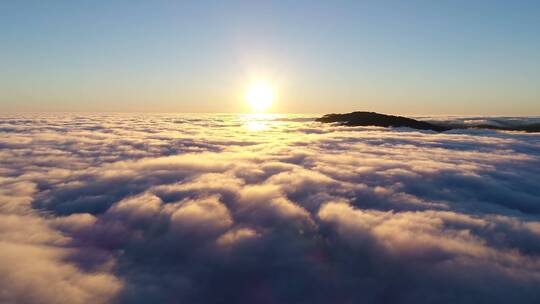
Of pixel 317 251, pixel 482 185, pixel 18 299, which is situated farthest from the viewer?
pixel 482 185

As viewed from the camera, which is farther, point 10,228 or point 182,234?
point 10,228

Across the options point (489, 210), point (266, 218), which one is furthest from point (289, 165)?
point (489, 210)

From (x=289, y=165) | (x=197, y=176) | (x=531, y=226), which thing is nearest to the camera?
(x=531, y=226)

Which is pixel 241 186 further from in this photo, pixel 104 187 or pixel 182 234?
pixel 104 187

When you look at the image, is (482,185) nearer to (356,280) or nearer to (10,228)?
(356,280)

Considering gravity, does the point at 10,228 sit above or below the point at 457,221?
below

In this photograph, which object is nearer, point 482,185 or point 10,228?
point 10,228

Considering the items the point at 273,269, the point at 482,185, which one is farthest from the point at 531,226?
the point at 273,269

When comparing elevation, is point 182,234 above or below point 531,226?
below

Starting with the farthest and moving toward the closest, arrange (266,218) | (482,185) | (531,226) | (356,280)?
(482,185), (266,218), (531,226), (356,280)
